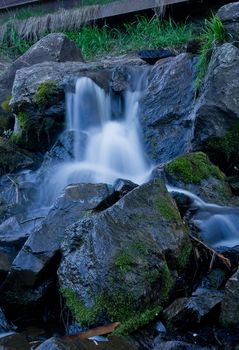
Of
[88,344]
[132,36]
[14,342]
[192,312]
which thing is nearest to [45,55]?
[132,36]

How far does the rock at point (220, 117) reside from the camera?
5238mm

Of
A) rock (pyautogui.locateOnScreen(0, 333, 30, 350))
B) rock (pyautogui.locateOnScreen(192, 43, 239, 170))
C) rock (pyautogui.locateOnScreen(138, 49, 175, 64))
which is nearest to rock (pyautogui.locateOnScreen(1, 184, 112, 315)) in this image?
rock (pyautogui.locateOnScreen(0, 333, 30, 350))

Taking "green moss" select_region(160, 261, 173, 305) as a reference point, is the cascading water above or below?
below

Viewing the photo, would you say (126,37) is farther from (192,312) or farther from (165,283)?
(192,312)

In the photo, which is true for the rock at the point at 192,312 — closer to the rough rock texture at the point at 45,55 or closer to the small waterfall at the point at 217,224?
the small waterfall at the point at 217,224

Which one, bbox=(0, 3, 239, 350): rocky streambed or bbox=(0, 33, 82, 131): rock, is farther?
bbox=(0, 33, 82, 131): rock

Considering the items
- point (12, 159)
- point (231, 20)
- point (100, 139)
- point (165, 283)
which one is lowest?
point (12, 159)

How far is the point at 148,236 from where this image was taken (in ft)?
11.9

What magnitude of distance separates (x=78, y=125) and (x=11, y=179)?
3.17 feet

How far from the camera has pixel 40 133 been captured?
21.8 feet

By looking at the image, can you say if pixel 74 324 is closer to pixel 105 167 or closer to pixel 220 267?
pixel 220 267

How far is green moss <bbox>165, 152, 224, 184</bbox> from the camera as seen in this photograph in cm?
479

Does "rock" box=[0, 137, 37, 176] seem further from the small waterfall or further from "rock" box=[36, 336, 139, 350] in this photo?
"rock" box=[36, 336, 139, 350]

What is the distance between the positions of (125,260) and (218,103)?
91.5 inches
